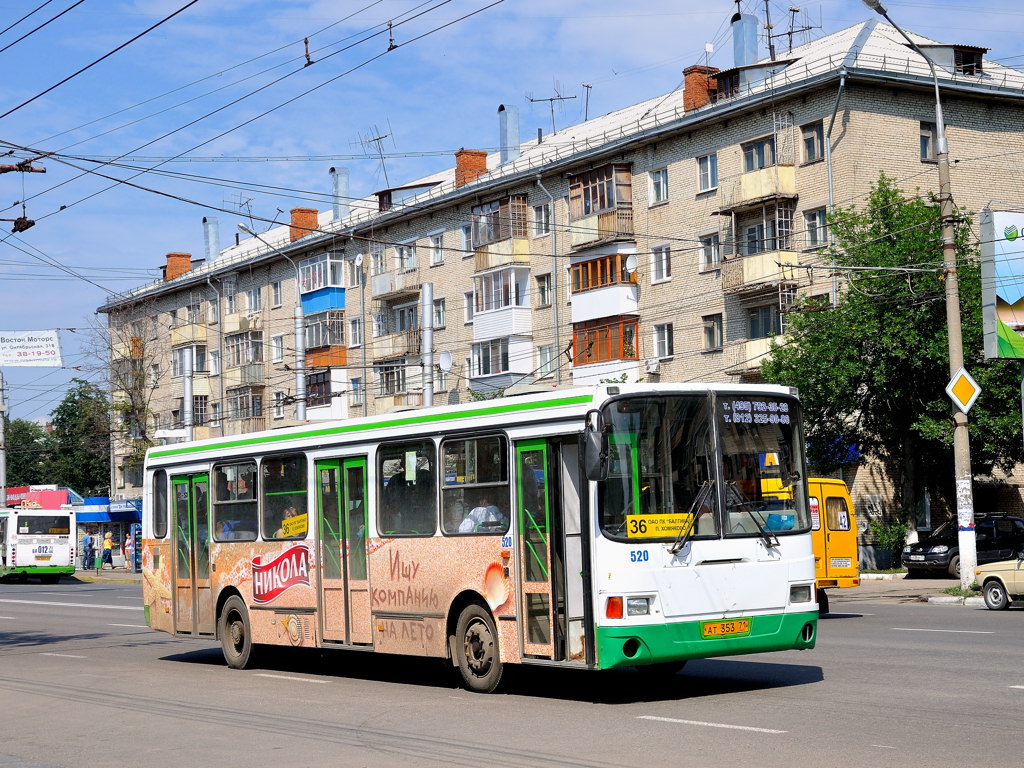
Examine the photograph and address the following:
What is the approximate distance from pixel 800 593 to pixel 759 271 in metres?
30.9

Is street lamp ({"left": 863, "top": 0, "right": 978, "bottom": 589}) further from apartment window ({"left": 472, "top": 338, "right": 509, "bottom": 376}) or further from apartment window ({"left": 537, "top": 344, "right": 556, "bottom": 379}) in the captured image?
apartment window ({"left": 472, "top": 338, "right": 509, "bottom": 376})

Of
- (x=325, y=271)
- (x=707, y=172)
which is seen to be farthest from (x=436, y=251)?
(x=707, y=172)

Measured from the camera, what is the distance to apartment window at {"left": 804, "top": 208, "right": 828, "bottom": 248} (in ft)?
136

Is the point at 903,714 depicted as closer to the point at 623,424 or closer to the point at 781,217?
the point at 623,424

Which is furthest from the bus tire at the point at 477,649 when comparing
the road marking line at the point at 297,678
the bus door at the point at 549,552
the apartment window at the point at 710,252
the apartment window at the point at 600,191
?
the apartment window at the point at 600,191

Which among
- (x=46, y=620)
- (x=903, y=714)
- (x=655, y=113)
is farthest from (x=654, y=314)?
(x=903, y=714)

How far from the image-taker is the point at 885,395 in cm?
3725

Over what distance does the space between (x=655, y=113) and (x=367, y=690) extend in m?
40.5

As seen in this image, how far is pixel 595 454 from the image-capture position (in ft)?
36.4

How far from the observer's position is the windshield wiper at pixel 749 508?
1191cm

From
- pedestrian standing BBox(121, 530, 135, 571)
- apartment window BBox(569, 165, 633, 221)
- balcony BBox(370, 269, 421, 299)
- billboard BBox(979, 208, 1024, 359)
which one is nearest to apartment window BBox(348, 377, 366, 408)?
balcony BBox(370, 269, 421, 299)

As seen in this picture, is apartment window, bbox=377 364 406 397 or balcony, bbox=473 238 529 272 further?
apartment window, bbox=377 364 406 397

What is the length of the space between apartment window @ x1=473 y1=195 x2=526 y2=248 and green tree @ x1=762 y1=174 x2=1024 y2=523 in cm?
1622

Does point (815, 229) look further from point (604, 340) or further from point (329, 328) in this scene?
point (329, 328)
